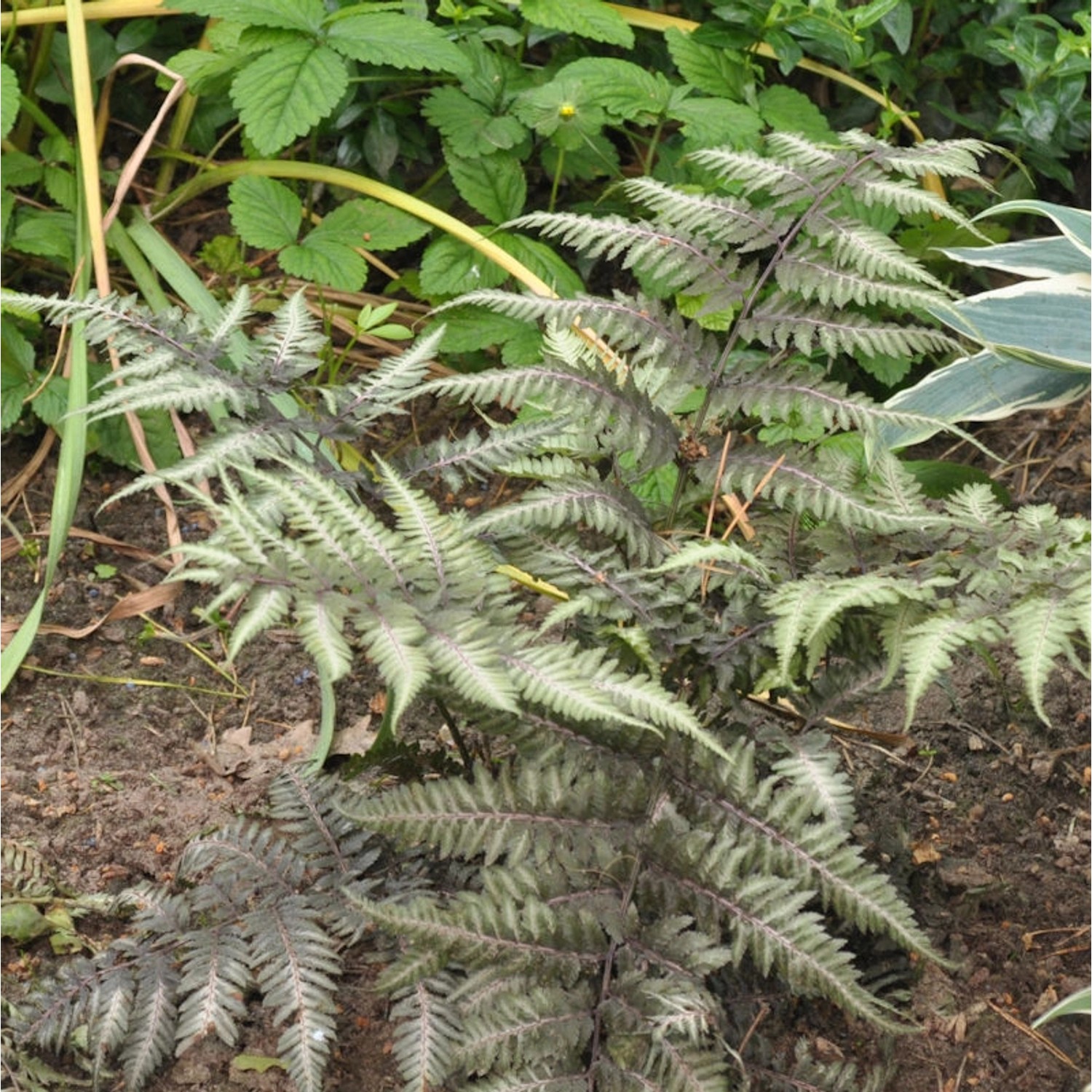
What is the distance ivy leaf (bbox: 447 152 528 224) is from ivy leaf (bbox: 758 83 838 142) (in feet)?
1.61

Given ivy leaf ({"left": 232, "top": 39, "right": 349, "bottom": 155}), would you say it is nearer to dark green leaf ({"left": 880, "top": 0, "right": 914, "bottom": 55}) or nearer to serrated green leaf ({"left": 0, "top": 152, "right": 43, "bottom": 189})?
serrated green leaf ({"left": 0, "top": 152, "right": 43, "bottom": 189})

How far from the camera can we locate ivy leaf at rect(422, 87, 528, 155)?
2641 millimetres

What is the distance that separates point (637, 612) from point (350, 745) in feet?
2.49

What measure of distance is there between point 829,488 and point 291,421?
24.6 inches

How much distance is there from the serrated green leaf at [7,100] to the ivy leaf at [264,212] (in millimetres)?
401

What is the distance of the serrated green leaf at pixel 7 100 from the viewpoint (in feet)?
7.66

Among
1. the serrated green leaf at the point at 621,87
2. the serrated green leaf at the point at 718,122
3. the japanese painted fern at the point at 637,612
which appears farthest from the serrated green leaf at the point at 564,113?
the japanese painted fern at the point at 637,612

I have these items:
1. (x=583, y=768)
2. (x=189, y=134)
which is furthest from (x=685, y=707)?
(x=189, y=134)

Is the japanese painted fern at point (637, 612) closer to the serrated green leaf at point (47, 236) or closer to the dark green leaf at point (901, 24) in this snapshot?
the serrated green leaf at point (47, 236)

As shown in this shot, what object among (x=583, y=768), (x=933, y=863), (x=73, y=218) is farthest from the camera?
(x=73, y=218)

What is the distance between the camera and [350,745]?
2.18 m

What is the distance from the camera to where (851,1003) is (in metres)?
1.41

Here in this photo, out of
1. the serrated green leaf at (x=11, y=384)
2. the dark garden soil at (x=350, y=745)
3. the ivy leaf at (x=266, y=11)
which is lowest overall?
the dark garden soil at (x=350, y=745)

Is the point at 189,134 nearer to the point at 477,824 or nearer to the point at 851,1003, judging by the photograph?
the point at 477,824
